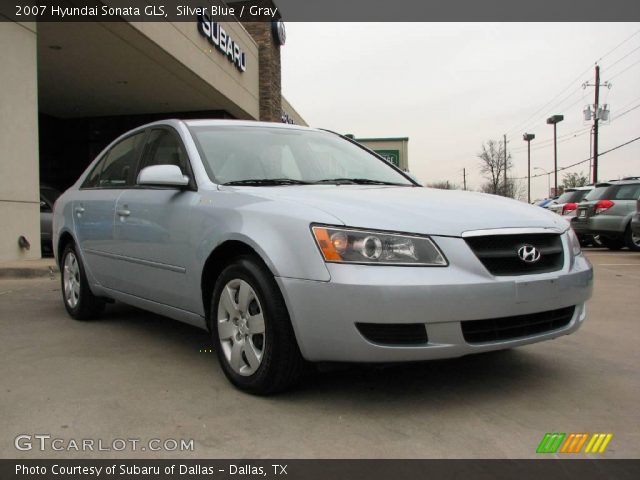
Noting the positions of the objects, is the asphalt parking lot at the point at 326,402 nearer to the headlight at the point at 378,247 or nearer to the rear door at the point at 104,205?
the rear door at the point at 104,205

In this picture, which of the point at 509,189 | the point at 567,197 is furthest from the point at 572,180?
the point at 567,197

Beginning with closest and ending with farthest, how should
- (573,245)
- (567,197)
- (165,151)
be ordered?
(573,245) → (165,151) → (567,197)

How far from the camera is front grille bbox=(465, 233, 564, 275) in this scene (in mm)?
2809

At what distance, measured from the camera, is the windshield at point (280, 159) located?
3688 millimetres

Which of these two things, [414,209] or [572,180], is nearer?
[414,209]

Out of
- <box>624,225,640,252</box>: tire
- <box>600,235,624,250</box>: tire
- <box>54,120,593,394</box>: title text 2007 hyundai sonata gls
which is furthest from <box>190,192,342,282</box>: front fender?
<box>600,235,624,250</box>: tire

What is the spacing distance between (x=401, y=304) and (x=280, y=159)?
68.0 inches

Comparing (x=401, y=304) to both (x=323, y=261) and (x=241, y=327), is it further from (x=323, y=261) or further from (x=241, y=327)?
(x=241, y=327)

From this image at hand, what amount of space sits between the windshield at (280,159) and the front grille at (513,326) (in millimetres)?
1462

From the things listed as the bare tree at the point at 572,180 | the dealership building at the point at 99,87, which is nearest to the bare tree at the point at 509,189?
the bare tree at the point at 572,180

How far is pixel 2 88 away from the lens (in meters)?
8.57

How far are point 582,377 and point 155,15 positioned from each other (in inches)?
452

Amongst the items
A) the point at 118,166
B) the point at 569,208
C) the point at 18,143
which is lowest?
the point at 569,208

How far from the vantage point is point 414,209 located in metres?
2.96
